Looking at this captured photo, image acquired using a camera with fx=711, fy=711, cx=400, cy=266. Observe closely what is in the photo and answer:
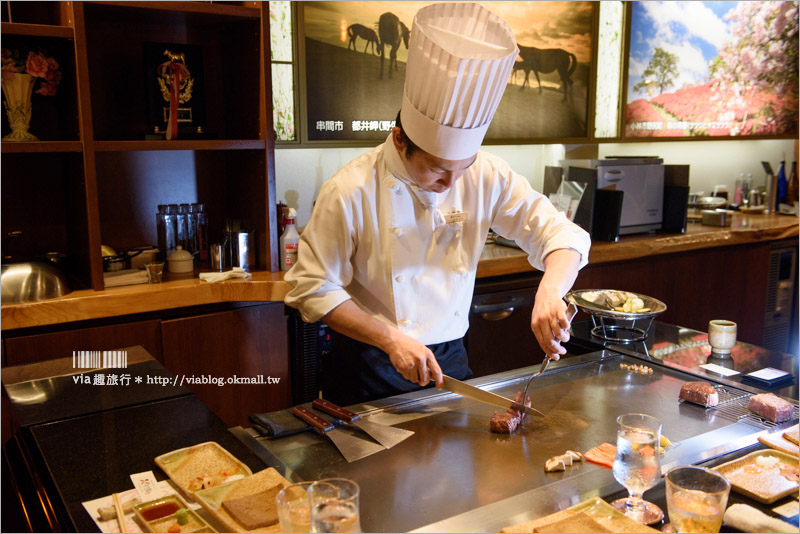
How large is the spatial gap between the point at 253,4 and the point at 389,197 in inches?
61.2

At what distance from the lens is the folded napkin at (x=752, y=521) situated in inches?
46.9

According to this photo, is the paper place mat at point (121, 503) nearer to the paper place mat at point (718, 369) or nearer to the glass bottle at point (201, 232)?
the paper place mat at point (718, 369)

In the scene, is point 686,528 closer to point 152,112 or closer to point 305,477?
point 305,477

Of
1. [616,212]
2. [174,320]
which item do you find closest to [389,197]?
[174,320]

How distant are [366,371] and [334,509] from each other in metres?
1.00

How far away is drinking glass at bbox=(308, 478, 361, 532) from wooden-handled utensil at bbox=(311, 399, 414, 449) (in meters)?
0.45

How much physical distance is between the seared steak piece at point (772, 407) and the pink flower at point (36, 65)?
8.97ft

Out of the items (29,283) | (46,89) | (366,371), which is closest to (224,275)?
(29,283)

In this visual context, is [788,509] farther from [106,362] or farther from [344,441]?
[106,362]

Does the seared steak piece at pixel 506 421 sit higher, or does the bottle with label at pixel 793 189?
the bottle with label at pixel 793 189

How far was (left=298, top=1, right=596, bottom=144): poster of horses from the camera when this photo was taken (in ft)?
11.4

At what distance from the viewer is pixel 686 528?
3.81ft

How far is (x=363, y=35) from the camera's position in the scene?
357 cm

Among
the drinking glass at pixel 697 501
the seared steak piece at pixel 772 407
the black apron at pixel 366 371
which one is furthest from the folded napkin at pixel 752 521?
the black apron at pixel 366 371
